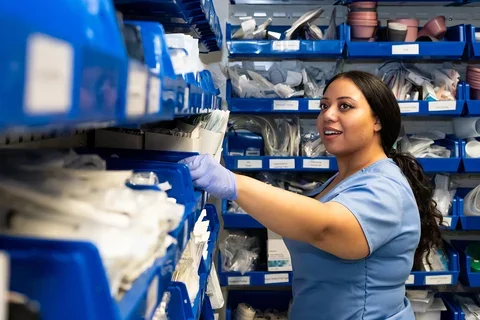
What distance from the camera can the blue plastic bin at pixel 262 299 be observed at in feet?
11.3

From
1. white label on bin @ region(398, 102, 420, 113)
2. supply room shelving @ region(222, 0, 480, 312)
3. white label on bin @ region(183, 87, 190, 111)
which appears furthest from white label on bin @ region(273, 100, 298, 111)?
white label on bin @ region(183, 87, 190, 111)

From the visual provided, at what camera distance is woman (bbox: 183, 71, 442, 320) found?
5.00 ft

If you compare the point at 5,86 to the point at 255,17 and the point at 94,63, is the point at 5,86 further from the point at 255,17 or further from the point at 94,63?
the point at 255,17

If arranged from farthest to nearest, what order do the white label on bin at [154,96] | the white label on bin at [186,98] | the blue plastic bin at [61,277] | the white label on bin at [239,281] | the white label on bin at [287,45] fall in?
the white label on bin at [239,281], the white label on bin at [287,45], the white label on bin at [186,98], the white label on bin at [154,96], the blue plastic bin at [61,277]

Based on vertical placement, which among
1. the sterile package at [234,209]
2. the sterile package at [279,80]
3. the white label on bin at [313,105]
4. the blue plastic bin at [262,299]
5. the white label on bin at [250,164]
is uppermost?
the sterile package at [279,80]

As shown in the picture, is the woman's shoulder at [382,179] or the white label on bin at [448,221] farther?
the white label on bin at [448,221]

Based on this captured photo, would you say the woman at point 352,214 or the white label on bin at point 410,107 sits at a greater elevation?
the white label on bin at point 410,107

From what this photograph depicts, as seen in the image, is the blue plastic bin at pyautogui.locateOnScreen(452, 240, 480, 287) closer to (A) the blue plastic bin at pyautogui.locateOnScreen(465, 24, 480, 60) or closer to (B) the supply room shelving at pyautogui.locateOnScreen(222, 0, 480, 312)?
(B) the supply room shelving at pyautogui.locateOnScreen(222, 0, 480, 312)

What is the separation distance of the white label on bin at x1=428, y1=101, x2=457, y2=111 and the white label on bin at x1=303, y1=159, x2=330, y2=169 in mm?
622

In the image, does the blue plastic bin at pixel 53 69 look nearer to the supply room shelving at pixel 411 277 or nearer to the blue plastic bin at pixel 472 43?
the supply room shelving at pixel 411 277

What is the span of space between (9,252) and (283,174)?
2787 millimetres

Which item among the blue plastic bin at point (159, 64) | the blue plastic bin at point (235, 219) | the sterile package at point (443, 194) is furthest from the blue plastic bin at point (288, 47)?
the blue plastic bin at point (159, 64)

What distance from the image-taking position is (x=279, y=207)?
151 cm

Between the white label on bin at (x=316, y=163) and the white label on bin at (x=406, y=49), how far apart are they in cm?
69
